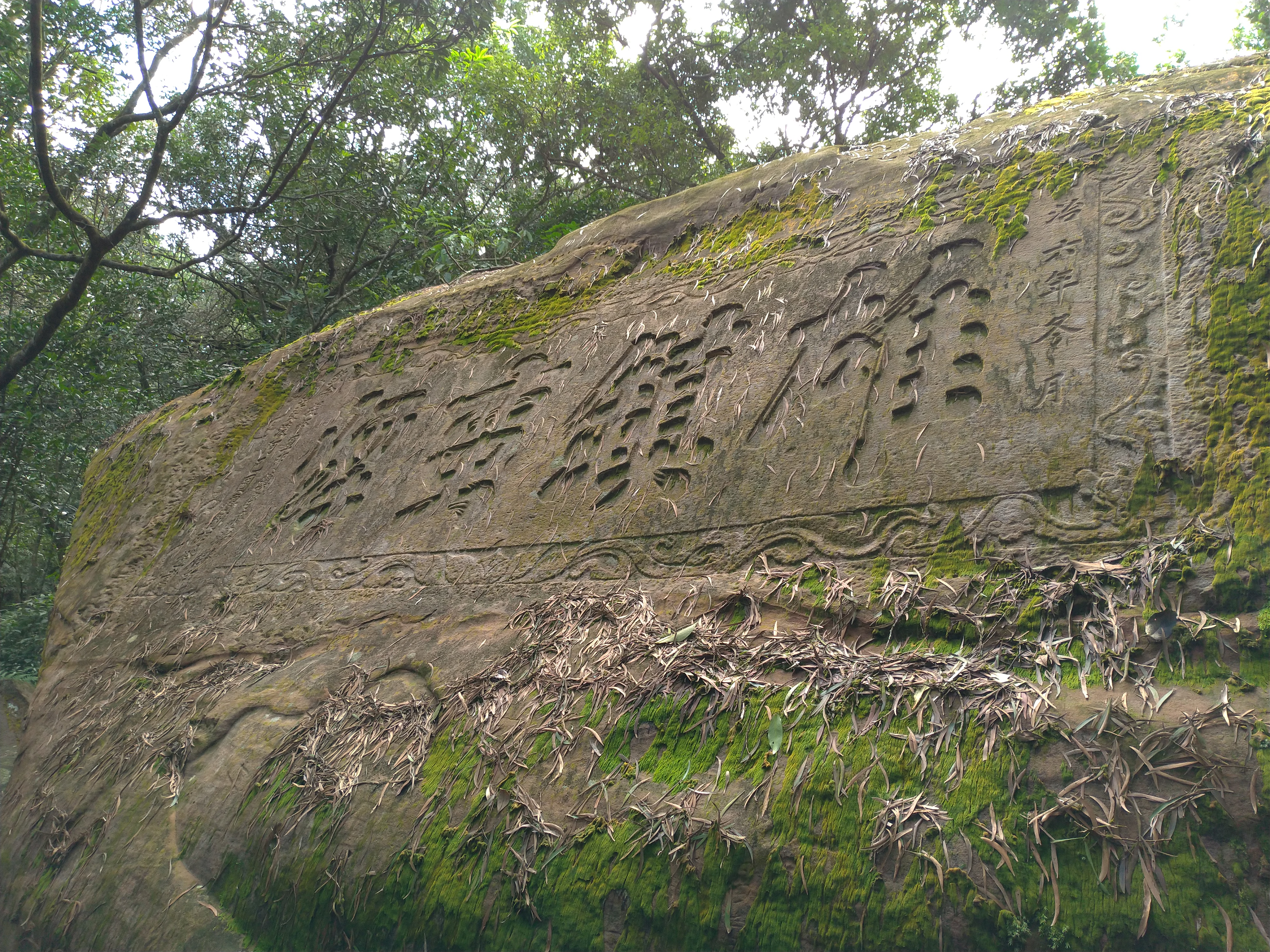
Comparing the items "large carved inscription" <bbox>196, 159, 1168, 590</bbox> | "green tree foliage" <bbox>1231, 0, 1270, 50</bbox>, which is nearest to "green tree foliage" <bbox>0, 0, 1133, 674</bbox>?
"green tree foliage" <bbox>1231, 0, 1270, 50</bbox>

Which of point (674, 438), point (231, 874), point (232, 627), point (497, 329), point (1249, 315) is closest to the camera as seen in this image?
point (1249, 315)

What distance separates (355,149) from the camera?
35.1 ft

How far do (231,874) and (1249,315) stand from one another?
3382 mm

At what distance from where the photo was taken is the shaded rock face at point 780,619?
159 centimetres

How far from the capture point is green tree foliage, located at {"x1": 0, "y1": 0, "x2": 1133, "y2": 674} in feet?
28.9

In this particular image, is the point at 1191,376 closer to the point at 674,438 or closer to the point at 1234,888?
the point at 1234,888

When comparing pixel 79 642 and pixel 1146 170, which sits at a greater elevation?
pixel 1146 170

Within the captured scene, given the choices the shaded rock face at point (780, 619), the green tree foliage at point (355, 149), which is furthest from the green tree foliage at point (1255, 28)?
the shaded rock face at point (780, 619)

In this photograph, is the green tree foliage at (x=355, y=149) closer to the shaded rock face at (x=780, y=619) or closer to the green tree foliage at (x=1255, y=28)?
the green tree foliage at (x=1255, y=28)

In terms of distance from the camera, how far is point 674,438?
3062mm

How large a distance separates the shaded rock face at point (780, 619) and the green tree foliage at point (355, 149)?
5.62 meters

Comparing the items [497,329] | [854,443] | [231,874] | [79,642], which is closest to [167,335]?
[79,642]

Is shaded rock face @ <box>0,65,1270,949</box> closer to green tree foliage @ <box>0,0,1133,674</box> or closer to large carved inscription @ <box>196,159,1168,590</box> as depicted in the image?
large carved inscription @ <box>196,159,1168,590</box>

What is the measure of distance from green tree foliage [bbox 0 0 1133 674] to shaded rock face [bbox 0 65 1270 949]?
18.4ft
